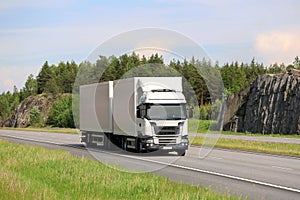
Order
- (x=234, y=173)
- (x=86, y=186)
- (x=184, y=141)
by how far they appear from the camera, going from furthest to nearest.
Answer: (x=184, y=141) → (x=234, y=173) → (x=86, y=186)

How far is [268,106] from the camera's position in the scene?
62094 mm

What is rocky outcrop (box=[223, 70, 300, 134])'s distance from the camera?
58281mm

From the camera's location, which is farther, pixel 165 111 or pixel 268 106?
pixel 268 106

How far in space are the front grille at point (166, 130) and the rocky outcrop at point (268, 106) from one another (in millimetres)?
30926

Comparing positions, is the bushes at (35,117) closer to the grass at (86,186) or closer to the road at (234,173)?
the road at (234,173)

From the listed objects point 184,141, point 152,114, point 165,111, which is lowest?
point 184,141

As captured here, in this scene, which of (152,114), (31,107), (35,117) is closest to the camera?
(152,114)

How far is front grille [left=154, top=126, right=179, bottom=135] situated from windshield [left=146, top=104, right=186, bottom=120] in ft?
1.56

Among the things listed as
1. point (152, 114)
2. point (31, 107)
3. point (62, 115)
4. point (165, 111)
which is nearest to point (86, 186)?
point (152, 114)

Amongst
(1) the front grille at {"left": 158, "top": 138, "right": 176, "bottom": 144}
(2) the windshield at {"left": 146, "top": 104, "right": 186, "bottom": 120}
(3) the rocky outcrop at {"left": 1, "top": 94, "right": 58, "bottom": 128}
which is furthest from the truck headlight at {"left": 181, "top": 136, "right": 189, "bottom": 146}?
(3) the rocky outcrop at {"left": 1, "top": 94, "right": 58, "bottom": 128}

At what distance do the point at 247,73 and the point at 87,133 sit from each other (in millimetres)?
133201

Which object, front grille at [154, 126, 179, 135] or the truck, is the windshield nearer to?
the truck

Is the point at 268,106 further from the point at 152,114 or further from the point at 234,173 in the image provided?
the point at 234,173

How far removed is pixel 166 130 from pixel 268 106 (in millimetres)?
35980
